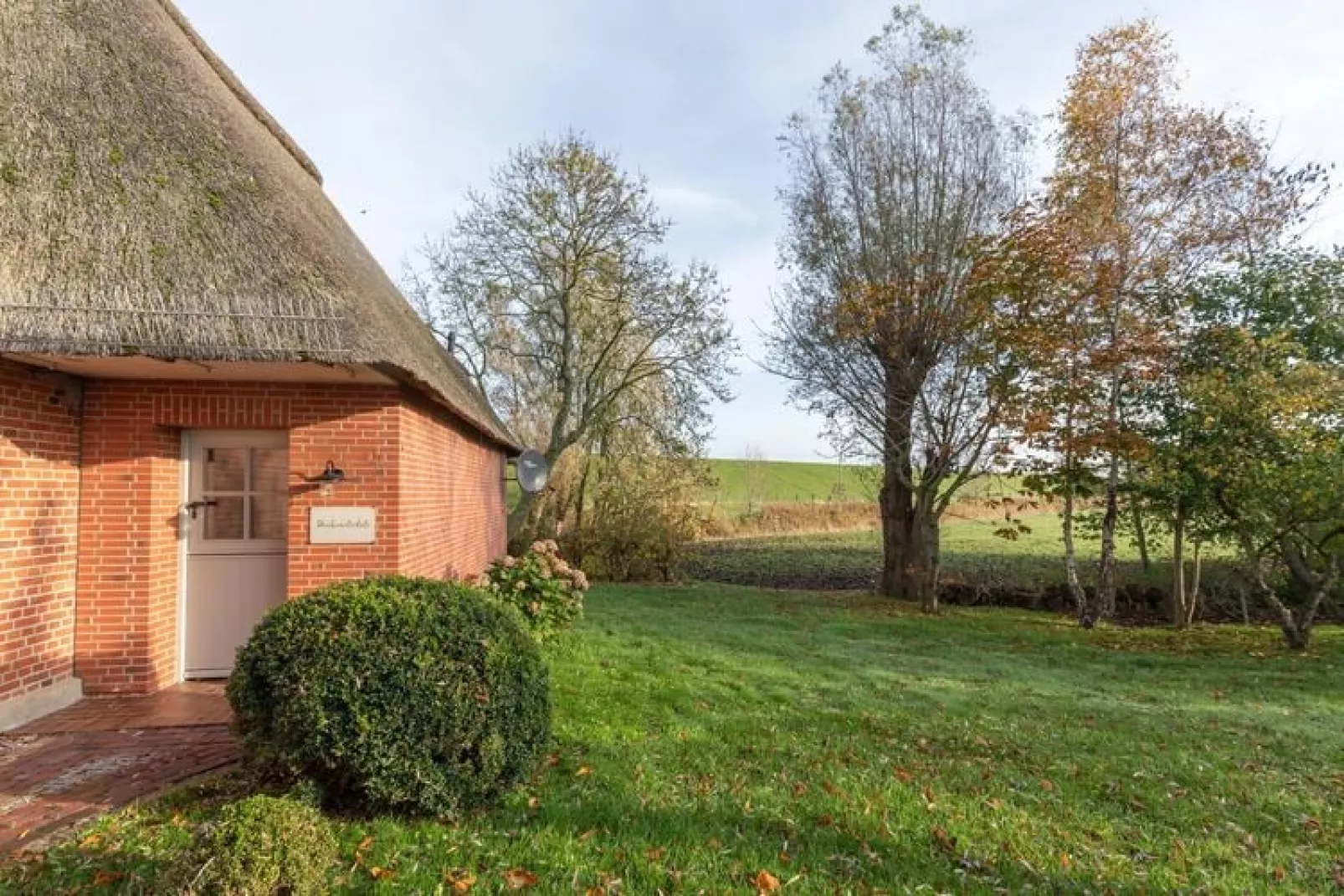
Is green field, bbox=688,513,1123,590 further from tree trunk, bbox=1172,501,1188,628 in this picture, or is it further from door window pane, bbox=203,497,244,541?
door window pane, bbox=203,497,244,541

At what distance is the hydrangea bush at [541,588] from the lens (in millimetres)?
7910

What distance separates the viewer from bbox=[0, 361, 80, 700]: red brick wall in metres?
4.92

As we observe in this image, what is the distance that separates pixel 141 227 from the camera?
4816mm

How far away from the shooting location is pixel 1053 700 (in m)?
7.03

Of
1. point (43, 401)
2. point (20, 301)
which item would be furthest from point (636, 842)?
point (43, 401)

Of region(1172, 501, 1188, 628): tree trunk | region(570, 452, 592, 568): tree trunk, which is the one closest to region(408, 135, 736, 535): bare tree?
region(570, 452, 592, 568): tree trunk

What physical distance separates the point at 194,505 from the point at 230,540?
0.42m

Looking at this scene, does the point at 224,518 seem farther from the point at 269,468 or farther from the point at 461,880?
the point at 461,880

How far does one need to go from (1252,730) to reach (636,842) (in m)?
6.00

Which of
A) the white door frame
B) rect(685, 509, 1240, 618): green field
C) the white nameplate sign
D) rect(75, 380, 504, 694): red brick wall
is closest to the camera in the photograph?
rect(75, 380, 504, 694): red brick wall

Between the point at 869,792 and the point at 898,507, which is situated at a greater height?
the point at 898,507

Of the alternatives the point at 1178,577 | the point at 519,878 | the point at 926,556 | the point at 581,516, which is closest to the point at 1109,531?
the point at 1178,577

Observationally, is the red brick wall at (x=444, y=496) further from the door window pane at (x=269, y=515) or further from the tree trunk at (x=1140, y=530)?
the tree trunk at (x=1140, y=530)

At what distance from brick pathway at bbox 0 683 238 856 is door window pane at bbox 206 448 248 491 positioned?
1722 millimetres
